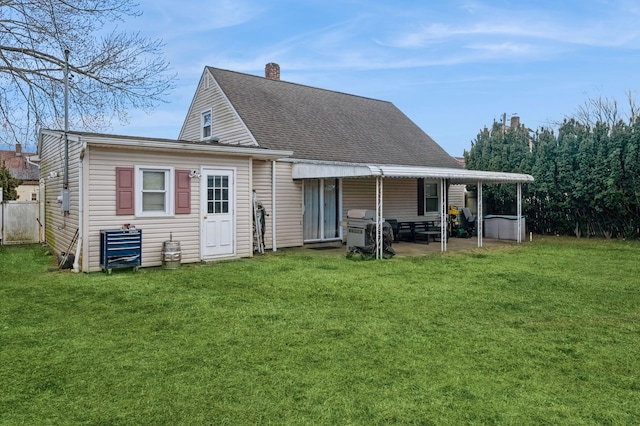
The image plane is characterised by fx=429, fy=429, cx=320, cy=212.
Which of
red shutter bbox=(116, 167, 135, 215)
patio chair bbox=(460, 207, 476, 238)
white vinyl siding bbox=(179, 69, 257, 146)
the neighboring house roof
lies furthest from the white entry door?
the neighboring house roof

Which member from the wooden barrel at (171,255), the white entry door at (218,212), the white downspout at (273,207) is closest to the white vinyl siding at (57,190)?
the wooden barrel at (171,255)

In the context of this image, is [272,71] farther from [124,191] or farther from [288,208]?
[124,191]

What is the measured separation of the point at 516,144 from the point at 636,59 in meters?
9.55

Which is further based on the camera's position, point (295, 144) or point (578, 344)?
point (295, 144)

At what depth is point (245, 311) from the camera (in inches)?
229

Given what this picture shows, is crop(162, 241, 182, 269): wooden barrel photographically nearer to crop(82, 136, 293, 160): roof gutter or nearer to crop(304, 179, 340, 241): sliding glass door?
crop(82, 136, 293, 160): roof gutter

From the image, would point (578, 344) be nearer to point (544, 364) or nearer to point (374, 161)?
point (544, 364)

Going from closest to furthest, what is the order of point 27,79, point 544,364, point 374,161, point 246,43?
point 544,364 → point 27,79 → point 246,43 → point 374,161

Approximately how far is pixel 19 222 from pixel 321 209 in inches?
395

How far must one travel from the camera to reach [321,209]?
13.6m

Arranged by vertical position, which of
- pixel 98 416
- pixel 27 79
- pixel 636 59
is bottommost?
pixel 98 416

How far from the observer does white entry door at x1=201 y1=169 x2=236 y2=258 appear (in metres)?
10.1

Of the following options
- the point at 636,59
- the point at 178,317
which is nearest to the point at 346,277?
the point at 178,317

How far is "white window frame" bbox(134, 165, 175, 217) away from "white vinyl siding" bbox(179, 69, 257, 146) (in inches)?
151
